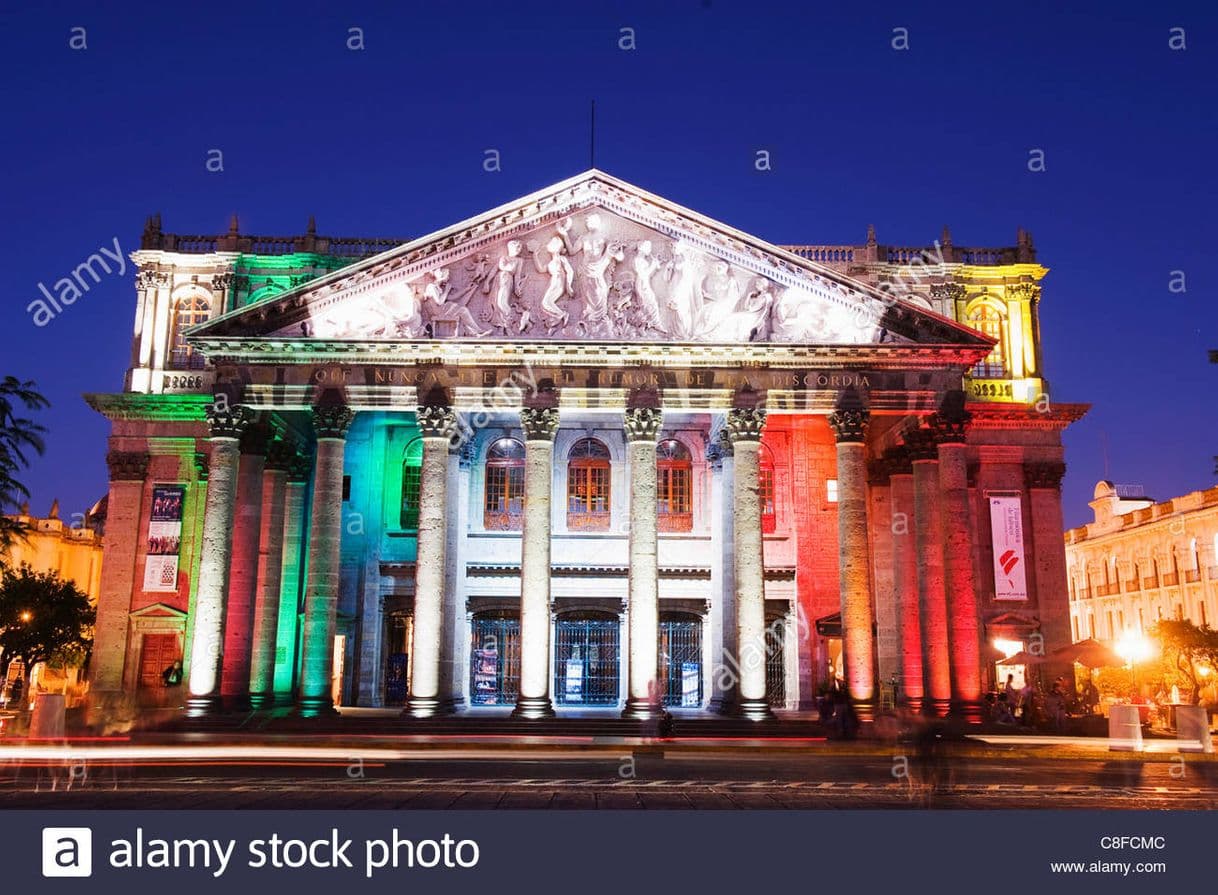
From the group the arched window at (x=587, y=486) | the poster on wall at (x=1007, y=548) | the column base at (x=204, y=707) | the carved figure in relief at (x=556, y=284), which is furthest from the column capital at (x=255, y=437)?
the poster on wall at (x=1007, y=548)

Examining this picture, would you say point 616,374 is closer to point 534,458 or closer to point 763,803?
point 534,458

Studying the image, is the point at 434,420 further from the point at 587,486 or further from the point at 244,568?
the point at 587,486

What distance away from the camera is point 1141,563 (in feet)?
218

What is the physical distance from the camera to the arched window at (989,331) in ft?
129

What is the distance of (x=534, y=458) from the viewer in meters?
30.5

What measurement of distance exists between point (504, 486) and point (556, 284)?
9.95 m

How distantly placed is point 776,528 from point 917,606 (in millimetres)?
7018

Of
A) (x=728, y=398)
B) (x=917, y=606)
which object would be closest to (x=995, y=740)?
(x=917, y=606)

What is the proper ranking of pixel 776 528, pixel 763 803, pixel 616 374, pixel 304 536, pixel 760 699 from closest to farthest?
pixel 763 803 < pixel 760 699 < pixel 616 374 < pixel 304 536 < pixel 776 528

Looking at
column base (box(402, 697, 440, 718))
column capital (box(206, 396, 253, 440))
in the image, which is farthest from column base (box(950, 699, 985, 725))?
column capital (box(206, 396, 253, 440))

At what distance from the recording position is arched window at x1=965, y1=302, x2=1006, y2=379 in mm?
39219

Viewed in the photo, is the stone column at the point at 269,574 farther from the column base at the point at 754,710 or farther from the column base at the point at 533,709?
the column base at the point at 754,710

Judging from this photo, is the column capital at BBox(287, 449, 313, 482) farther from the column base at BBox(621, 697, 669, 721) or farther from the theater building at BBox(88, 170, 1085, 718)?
the column base at BBox(621, 697, 669, 721)

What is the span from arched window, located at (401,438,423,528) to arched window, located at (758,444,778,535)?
1251cm
